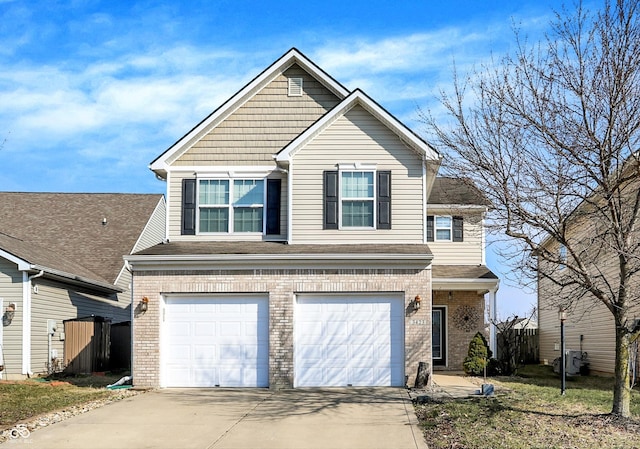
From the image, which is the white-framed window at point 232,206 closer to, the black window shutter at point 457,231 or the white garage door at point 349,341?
the white garage door at point 349,341

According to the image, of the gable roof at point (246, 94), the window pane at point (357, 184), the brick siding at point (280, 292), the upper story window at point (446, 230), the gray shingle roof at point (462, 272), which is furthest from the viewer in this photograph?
the upper story window at point (446, 230)

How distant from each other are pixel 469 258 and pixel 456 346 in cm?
308

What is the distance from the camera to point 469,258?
25891mm

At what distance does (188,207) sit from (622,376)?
36.9 ft

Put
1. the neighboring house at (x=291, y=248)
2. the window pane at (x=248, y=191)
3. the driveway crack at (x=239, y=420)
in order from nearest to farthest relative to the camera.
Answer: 1. the driveway crack at (x=239, y=420)
2. the neighboring house at (x=291, y=248)
3. the window pane at (x=248, y=191)

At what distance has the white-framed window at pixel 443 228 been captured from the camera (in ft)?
85.5

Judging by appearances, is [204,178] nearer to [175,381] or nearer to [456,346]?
[175,381]

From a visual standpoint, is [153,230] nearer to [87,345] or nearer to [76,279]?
[76,279]

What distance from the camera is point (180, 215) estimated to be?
64.5 feet

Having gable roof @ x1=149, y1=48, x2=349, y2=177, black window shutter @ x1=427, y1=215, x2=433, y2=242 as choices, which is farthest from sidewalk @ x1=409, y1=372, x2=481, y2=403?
gable roof @ x1=149, y1=48, x2=349, y2=177

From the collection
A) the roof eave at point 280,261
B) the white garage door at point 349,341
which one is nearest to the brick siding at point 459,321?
the white garage door at point 349,341

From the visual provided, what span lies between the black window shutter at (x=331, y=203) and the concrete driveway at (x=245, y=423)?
167 inches

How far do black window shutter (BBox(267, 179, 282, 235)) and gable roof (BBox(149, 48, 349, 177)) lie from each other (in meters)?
2.19

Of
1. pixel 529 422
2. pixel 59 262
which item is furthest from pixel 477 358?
pixel 59 262
